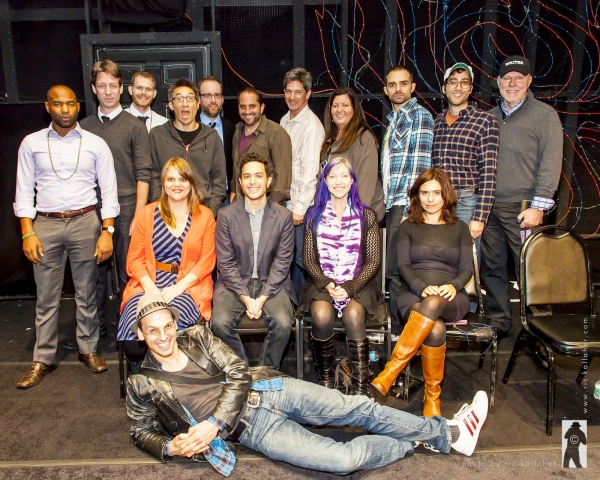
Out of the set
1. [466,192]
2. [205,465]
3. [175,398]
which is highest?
[466,192]

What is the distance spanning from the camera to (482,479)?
2.35 metres

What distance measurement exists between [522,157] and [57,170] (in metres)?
2.88

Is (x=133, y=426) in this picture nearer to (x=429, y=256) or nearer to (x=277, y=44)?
(x=429, y=256)

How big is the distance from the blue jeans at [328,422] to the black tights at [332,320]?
494 millimetres

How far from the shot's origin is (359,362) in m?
2.89

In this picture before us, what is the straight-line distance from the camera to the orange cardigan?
10.0 feet

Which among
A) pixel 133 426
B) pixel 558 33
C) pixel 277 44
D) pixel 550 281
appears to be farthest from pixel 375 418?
pixel 558 33

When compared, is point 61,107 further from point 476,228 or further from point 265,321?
point 476,228

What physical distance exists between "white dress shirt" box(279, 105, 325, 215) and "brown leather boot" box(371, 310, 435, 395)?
1.21m

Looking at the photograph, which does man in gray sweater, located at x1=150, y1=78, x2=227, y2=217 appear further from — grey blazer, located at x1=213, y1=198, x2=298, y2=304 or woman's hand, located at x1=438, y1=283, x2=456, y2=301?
woman's hand, located at x1=438, y1=283, x2=456, y2=301

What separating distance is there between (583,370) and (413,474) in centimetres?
149

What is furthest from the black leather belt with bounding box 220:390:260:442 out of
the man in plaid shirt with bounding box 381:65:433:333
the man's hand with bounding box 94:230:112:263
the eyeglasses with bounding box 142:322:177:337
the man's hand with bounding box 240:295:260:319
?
the man's hand with bounding box 94:230:112:263

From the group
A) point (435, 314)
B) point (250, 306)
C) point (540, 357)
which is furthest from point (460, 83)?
point (250, 306)

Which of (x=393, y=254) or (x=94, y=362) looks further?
(x=393, y=254)
